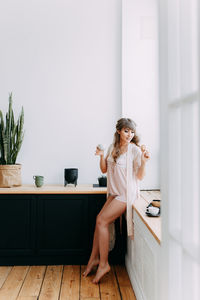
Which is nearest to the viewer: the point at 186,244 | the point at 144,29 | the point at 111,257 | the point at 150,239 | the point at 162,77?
the point at 186,244

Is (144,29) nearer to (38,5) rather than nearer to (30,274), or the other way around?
(38,5)

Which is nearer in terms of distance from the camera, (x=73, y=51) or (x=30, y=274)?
(x=30, y=274)

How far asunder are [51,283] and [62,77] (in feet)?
7.72

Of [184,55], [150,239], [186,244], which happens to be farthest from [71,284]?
[184,55]

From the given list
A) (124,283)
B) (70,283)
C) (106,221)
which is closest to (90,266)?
(70,283)

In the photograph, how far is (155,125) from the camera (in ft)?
11.6

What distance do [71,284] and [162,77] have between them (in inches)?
85.0

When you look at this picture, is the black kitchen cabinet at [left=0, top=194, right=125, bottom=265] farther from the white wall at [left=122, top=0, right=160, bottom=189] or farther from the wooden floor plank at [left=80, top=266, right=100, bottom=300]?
the white wall at [left=122, top=0, right=160, bottom=189]

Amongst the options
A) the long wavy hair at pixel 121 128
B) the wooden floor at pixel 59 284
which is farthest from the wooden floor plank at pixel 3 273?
the long wavy hair at pixel 121 128

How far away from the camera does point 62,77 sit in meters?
3.60

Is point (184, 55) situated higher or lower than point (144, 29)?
lower

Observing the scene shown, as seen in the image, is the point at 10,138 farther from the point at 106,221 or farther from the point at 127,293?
the point at 127,293

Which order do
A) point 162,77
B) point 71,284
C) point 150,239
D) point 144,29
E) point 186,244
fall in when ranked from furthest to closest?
point 144,29 < point 71,284 < point 150,239 < point 162,77 < point 186,244

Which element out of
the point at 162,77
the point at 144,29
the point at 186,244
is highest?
A: the point at 144,29
